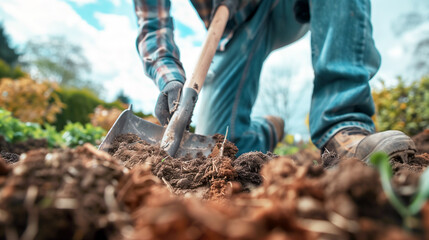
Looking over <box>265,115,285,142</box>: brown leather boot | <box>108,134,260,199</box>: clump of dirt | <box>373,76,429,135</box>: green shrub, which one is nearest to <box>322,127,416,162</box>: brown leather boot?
<box>108,134,260,199</box>: clump of dirt

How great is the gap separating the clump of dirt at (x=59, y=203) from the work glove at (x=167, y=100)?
1.42 metres

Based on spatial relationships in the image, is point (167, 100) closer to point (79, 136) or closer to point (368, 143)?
point (368, 143)

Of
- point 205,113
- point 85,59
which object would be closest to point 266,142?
point 205,113

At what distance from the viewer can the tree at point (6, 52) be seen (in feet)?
64.0

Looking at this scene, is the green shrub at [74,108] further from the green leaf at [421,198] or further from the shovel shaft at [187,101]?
the green leaf at [421,198]

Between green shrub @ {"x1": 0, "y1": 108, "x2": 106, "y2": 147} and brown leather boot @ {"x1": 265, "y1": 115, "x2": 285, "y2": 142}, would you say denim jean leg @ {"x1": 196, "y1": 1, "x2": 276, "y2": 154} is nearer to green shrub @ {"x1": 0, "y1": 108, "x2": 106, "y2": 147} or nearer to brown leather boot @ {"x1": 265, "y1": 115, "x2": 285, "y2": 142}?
brown leather boot @ {"x1": 265, "y1": 115, "x2": 285, "y2": 142}

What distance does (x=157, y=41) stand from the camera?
7.84 ft

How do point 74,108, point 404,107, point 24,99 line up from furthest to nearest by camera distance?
point 74,108 < point 24,99 < point 404,107

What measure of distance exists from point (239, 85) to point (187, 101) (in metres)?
1.10

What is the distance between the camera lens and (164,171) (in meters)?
1.23

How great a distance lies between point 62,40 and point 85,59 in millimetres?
2186

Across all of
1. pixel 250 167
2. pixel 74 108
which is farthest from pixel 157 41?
pixel 74 108

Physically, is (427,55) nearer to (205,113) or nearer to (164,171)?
(205,113)

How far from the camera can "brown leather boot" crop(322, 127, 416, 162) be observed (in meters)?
1.45
